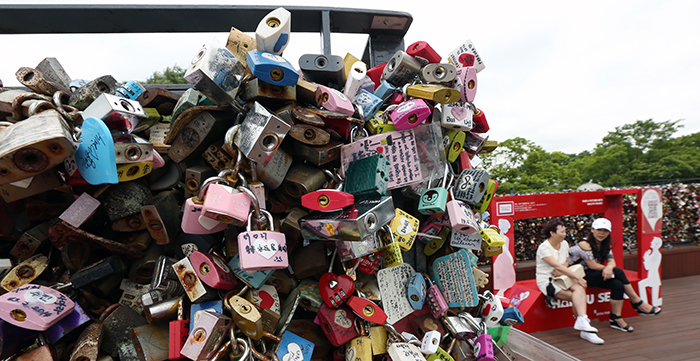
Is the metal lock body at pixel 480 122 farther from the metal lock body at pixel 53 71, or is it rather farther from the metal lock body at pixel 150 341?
the metal lock body at pixel 53 71

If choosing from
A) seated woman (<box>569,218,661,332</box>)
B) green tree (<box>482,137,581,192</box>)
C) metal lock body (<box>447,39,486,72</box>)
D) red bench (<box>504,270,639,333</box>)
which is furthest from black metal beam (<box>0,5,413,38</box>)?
green tree (<box>482,137,581,192</box>)

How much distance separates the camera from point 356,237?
1059mm

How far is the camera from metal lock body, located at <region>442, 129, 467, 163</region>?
148 cm

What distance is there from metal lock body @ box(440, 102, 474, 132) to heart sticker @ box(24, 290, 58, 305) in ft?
4.77

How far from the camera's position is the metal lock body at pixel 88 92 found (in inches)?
45.9

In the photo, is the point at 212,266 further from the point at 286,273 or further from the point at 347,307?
the point at 347,307

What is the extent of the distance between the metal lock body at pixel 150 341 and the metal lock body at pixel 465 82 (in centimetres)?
139

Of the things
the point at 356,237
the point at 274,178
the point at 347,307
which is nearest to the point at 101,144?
the point at 274,178

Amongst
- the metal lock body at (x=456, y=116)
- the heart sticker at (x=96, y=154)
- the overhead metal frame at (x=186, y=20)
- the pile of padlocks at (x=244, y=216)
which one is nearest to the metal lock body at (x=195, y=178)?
the pile of padlocks at (x=244, y=216)

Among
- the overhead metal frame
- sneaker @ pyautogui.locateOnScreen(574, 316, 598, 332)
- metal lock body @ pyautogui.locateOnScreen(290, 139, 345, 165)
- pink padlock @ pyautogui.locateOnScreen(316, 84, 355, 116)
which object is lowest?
sneaker @ pyautogui.locateOnScreen(574, 316, 598, 332)

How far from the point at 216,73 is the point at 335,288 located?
797 millimetres

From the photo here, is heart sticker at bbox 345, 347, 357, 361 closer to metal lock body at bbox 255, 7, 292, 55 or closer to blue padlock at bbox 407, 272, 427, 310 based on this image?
blue padlock at bbox 407, 272, 427, 310

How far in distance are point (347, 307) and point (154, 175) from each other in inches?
33.5

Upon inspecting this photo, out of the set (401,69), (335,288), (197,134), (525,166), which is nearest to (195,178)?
(197,134)
